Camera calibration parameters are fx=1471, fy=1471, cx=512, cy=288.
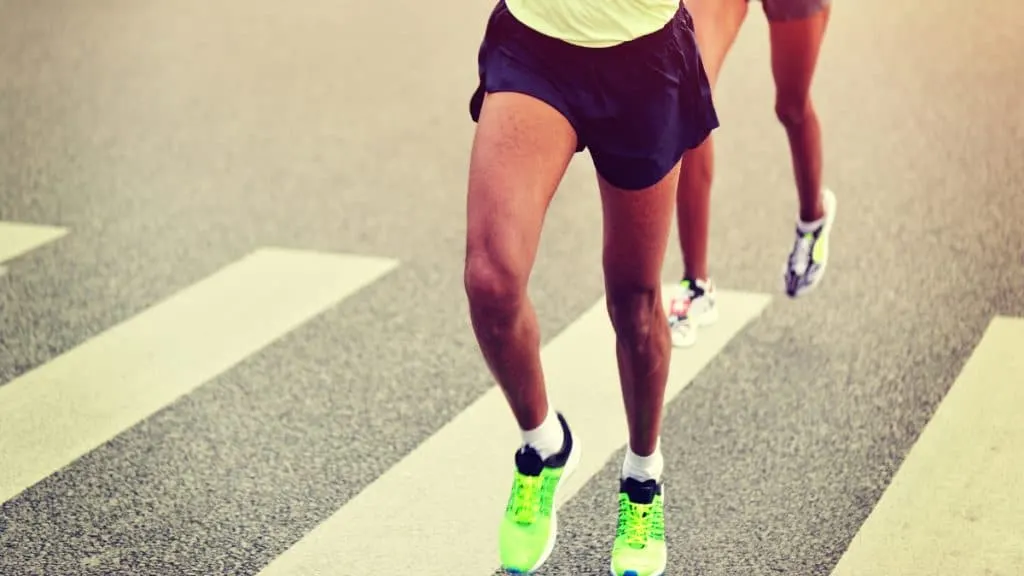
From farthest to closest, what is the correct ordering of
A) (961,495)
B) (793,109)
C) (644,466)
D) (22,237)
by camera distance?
(22,237), (793,109), (961,495), (644,466)

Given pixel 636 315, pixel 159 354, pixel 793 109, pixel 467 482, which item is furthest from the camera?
pixel 159 354

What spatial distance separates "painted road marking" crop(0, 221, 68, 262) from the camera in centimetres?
575

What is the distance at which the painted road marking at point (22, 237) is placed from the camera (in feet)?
18.9

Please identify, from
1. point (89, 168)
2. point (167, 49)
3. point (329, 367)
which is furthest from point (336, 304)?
point (167, 49)

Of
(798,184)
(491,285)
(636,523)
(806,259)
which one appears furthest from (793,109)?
(491,285)

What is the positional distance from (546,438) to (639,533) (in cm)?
31

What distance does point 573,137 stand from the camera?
A: 9.86 feet

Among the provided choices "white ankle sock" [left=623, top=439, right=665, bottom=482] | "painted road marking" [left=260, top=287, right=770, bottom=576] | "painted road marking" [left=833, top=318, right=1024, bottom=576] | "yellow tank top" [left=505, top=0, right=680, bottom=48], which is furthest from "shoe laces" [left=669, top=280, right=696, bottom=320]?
"yellow tank top" [left=505, top=0, right=680, bottom=48]

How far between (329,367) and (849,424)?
1623 mm

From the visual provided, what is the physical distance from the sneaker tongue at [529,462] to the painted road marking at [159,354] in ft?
4.98

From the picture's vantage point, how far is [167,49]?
332 inches

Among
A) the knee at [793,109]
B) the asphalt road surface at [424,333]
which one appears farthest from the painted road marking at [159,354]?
the knee at [793,109]

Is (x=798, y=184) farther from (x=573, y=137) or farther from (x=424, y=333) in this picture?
(x=573, y=137)

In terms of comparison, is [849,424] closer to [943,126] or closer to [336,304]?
[336,304]
